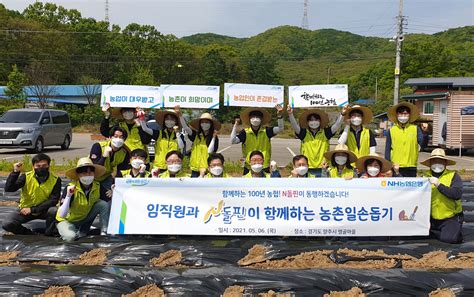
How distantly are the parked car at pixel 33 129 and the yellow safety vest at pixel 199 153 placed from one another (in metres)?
12.1

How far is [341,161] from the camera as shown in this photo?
6.38 metres

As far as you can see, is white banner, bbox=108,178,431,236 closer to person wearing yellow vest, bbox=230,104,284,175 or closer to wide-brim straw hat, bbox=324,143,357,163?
wide-brim straw hat, bbox=324,143,357,163

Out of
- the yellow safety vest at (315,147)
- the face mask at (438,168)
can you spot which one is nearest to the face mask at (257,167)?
the yellow safety vest at (315,147)

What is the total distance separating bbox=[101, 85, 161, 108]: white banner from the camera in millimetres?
7395

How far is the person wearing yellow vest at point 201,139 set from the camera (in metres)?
7.25

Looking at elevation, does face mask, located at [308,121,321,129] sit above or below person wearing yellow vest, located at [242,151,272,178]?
above

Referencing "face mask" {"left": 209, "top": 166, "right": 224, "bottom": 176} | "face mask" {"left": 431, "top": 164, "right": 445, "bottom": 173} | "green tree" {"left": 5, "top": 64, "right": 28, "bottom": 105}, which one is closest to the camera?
"face mask" {"left": 431, "top": 164, "right": 445, "bottom": 173}

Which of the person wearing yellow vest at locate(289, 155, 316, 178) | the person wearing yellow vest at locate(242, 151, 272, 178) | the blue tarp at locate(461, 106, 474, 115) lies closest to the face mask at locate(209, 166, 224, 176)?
the person wearing yellow vest at locate(242, 151, 272, 178)

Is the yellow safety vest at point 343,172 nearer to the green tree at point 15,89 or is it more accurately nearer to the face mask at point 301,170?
the face mask at point 301,170

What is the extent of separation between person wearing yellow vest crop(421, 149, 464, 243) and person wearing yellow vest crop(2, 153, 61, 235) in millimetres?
4527

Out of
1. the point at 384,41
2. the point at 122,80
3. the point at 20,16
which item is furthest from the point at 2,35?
the point at 384,41

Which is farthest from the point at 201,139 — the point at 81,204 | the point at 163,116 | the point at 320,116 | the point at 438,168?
the point at 438,168

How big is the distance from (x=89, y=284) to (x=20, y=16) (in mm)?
73989

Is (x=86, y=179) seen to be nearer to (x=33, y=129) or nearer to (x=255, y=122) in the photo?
(x=255, y=122)
